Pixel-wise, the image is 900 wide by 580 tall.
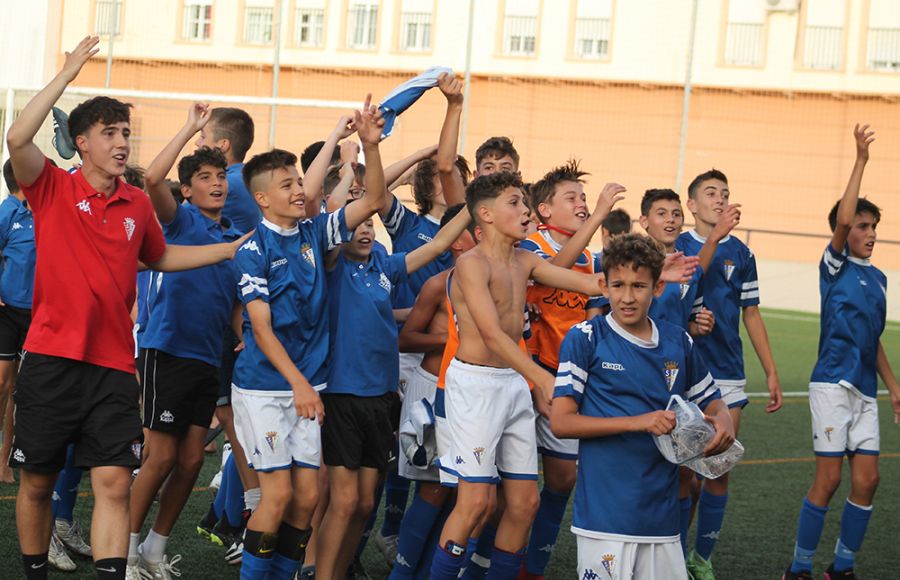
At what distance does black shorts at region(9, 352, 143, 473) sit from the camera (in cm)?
488

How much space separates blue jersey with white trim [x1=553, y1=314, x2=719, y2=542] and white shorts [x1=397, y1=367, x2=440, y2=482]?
1.33m

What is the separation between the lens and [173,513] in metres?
5.92

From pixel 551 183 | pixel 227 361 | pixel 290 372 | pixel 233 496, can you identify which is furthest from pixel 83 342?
pixel 551 183

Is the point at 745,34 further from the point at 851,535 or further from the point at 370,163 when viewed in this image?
the point at 370,163

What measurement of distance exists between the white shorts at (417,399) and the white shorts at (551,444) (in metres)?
0.55

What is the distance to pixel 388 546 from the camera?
6.61 m

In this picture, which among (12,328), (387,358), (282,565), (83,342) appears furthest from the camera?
(12,328)

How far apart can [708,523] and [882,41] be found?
87.8ft

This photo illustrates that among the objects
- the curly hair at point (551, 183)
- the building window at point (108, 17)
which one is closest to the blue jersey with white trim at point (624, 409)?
the curly hair at point (551, 183)

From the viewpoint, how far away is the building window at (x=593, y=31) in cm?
2989

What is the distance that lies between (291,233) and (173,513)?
62.2 inches

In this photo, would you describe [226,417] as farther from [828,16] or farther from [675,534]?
[828,16]

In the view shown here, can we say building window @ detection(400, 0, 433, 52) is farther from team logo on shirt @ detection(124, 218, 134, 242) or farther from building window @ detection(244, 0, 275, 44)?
team logo on shirt @ detection(124, 218, 134, 242)

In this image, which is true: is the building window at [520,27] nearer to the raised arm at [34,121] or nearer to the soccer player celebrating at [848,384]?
the soccer player celebrating at [848,384]
